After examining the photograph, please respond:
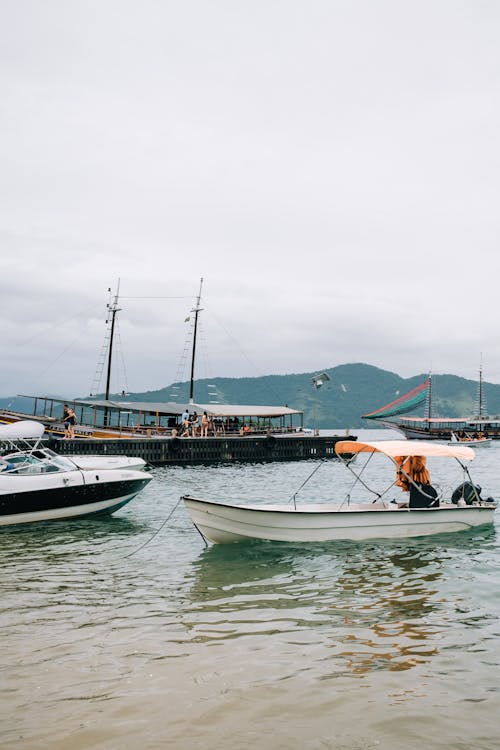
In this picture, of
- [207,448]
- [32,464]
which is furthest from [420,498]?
[207,448]

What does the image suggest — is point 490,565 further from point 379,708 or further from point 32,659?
point 32,659

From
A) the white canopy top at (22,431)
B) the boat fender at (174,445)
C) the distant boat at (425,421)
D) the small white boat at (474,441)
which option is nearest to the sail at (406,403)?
the distant boat at (425,421)

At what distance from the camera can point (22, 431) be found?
80.9 ft

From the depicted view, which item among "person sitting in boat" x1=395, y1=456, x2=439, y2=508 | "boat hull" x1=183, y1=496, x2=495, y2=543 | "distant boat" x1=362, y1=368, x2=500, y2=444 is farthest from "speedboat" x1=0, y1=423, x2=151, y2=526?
"distant boat" x1=362, y1=368, x2=500, y2=444

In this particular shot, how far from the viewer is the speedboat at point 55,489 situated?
62.6 ft

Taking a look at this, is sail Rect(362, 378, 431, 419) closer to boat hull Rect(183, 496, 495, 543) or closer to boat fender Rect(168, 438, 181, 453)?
boat fender Rect(168, 438, 181, 453)

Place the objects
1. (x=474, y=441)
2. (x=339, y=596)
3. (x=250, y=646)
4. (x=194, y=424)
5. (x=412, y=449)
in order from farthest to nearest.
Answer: (x=474, y=441)
(x=194, y=424)
(x=412, y=449)
(x=339, y=596)
(x=250, y=646)

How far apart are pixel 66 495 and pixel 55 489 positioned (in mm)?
505

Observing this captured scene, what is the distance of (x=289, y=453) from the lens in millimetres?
57094

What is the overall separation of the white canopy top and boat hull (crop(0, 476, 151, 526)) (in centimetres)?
534

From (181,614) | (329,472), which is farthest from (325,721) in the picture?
(329,472)

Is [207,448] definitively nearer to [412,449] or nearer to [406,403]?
[412,449]

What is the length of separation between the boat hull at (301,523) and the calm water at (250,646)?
1.19 ft

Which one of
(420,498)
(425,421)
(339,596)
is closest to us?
(339,596)
